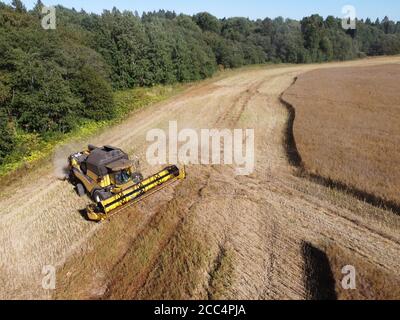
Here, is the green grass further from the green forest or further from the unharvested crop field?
the unharvested crop field

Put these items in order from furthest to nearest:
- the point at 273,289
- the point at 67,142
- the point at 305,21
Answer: the point at 305,21 < the point at 67,142 < the point at 273,289

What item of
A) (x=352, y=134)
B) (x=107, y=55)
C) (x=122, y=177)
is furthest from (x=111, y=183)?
(x=107, y=55)

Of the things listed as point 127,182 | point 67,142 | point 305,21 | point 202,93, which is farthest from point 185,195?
point 305,21

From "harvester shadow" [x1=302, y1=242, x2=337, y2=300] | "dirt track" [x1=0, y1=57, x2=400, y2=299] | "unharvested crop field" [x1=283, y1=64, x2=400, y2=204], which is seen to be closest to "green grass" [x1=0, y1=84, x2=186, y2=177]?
"dirt track" [x1=0, y1=57, x2=400, y2=299]
